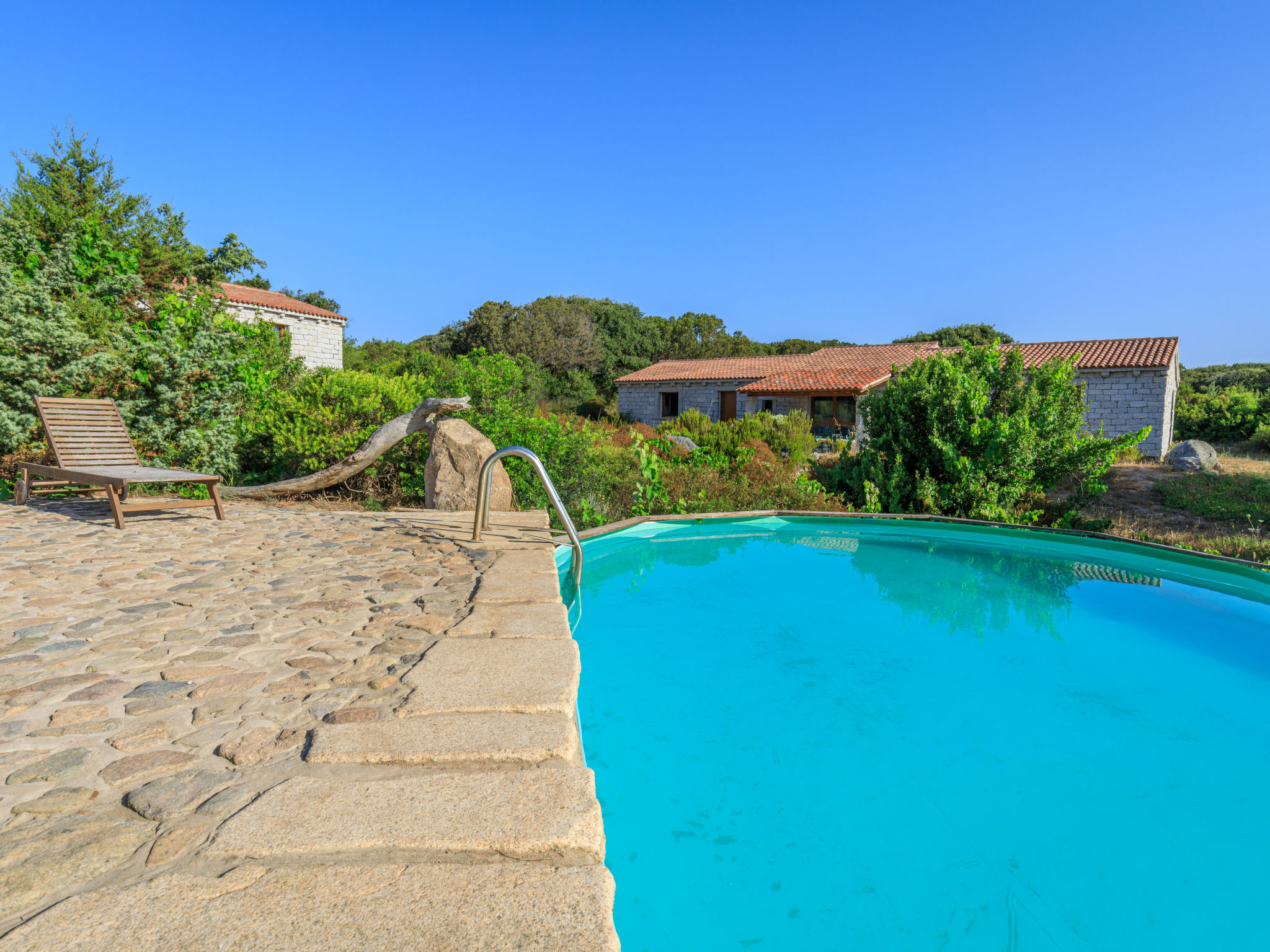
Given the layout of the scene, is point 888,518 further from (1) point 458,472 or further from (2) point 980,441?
(1) point 458,472

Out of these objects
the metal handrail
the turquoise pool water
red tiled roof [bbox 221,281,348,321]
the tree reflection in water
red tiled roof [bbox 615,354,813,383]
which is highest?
red tiled roof [bbox 221,281,348,321]

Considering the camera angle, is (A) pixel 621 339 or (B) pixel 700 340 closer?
(A) pixel 621 339

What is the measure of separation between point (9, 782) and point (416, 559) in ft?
9.09

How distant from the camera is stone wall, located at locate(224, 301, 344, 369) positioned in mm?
18797

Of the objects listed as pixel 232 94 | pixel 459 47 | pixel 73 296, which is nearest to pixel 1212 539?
pixel 459 47

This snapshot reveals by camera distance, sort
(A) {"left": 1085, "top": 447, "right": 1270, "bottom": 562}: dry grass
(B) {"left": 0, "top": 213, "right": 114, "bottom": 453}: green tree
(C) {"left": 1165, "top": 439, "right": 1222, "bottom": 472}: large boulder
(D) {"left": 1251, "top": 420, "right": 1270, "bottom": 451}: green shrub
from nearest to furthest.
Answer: (B) {"left": 0, "top": 213, "right": 114, "bottom": 453}: green tree < (A) {"left": 1085, "top": 447, "right": 1270, "bottom": 562}: dry grass < (C) {"left": 1165, "top": 439, "right": 1222, "bottom": 472}: large boulder < (D) {"left": 1251, "top": 420, "right": 1270, "bottom": 451}: green shrub

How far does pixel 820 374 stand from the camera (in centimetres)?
2453

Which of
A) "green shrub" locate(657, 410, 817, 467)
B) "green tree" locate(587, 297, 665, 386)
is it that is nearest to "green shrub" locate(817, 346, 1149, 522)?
"green shrub" locate(657, 410, 817, 467)

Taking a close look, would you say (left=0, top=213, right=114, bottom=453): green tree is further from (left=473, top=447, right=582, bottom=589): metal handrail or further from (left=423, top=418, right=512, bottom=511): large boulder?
(left=473, top=447, right=582, bottom=589): metal handrail

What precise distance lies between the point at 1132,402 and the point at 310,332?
25640 millimetres

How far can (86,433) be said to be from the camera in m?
6.49

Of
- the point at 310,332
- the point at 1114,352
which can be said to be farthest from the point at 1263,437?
the point at 310,332

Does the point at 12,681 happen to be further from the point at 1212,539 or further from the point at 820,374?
the point at 820,374

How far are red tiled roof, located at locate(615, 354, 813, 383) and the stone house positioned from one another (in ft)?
0.14
